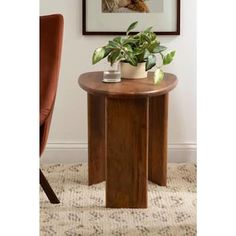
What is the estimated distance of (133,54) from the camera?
3.22m

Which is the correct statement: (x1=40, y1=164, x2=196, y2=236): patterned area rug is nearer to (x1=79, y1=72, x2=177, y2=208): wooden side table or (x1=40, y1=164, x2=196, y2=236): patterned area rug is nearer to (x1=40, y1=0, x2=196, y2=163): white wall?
(x1=79, y1=72, x2=177, y2=208): wooden side table

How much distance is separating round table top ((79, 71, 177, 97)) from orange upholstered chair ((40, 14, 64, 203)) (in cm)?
21

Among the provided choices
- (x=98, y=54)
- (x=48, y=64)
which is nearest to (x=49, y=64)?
(x=48, y=64)

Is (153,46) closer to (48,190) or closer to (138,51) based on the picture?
(138,51)

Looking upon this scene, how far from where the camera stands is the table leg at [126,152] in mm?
3045

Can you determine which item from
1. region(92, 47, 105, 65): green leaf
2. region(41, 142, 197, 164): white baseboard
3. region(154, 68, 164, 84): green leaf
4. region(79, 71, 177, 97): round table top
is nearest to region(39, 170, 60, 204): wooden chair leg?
region(79, 71, 177, 97): round table top

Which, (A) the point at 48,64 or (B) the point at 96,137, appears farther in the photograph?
(B) the point at 96,137

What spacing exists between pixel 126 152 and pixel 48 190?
45cm

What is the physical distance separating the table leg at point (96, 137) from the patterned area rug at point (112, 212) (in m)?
0.08

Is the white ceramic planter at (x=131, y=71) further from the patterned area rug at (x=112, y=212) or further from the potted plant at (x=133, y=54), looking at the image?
the patterned area rug at (x=112, y=212)

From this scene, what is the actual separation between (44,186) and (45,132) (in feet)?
1.14
